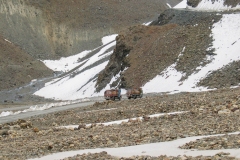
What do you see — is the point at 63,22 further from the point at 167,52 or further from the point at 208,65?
the point at 208,65

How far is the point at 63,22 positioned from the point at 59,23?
1.29 metres

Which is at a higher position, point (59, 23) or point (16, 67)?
point (59, 23)

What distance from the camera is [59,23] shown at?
379ft

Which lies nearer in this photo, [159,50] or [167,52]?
[167,52]

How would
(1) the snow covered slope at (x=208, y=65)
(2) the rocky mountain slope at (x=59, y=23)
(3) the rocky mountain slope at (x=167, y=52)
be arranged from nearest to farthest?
1. (1) the snow covered slope at (x=208, y=65)
2. (3) the rocky mountain slope at (x=167, y=52)
3. (2) the rocky mountain slope at (x=59, y=23)

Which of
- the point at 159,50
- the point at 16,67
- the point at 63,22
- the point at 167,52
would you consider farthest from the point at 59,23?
the point at 167,52

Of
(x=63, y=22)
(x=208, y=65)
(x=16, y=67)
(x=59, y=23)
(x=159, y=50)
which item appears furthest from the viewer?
(x=63, y=22)

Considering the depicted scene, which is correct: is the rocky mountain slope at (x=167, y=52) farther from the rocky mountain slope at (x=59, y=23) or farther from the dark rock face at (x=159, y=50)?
the rocky mountain slope at (x=59, y=23)

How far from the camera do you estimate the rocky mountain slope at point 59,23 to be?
100250 millimetres

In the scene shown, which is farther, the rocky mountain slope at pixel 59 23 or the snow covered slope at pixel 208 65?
the rocky mountain slope at pixel 59 23

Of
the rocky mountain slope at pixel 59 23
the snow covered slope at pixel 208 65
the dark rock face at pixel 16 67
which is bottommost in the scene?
the snow covered slope at pixel 208 65

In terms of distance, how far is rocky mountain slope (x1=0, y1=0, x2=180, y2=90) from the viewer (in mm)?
100250

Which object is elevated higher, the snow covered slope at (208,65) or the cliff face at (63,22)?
the cliff face at (63,22)

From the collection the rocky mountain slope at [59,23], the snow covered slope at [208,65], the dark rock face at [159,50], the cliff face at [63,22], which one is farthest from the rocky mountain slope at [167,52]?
the cliff face at [63,22]
